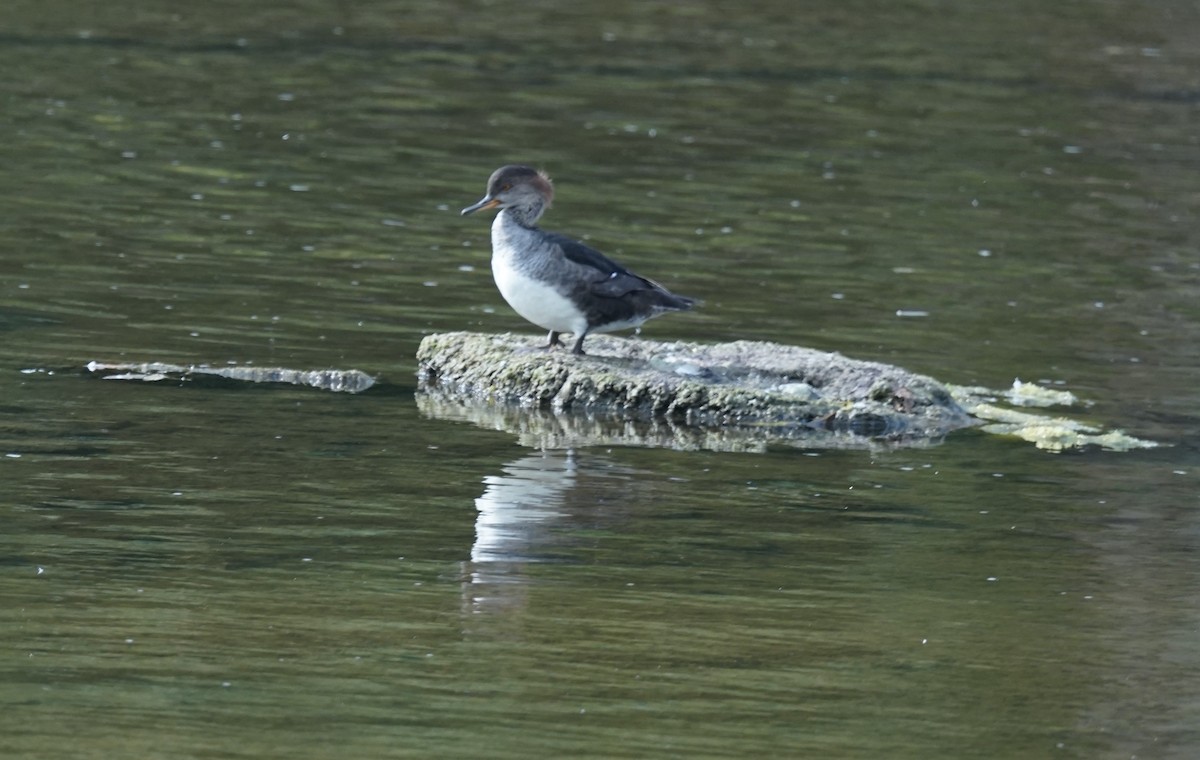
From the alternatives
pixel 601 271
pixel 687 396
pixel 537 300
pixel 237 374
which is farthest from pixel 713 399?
pixel 237 374

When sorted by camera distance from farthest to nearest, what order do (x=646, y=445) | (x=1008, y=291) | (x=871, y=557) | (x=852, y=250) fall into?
(x=852, y=250) → (x=1008, y=291) → (x=646, y=445) → (x=871, y=557)

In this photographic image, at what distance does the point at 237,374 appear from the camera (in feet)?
39.7

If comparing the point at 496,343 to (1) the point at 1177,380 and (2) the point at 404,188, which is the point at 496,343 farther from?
(2) the point at 404,188

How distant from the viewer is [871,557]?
30.0 feet

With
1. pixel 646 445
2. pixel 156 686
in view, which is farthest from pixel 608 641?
pixel 646 445

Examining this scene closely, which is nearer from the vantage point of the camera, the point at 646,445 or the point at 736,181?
the point at 646,445


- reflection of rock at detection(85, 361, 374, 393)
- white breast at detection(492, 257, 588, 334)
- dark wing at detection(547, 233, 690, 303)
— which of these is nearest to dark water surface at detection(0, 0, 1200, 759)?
reflection of rock at detection(85, 361, 374, 393)

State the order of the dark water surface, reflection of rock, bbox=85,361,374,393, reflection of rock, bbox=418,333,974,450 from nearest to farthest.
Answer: the dark water surface → reflection of rock, bbox=418,333,974,450 → reflection of rock, bbox=85,361,374,393

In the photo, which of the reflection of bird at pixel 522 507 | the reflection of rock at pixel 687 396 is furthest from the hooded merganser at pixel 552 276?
the reflection of bird at pixel 522 507

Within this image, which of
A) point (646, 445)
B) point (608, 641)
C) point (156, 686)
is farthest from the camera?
point (646, 445)

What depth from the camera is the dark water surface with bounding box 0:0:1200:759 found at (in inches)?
279

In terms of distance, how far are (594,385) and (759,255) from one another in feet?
16.9

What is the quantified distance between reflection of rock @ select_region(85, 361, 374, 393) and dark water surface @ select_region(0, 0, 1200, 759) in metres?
0.23

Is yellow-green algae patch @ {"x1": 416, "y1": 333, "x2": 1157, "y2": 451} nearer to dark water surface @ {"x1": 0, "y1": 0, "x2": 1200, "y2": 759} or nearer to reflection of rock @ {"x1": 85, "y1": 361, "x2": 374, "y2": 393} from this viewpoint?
dark water surface @ {"x1": 0, "y1": 0, "x2": 1200, "y2": 759}
